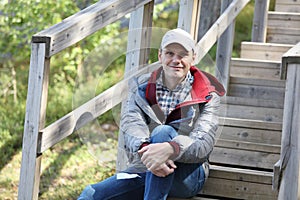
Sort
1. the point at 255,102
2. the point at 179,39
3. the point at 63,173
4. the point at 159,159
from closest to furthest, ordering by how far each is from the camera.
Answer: the point at 159,159, the point at 179,39, the point at 255,102, the point at 63,173

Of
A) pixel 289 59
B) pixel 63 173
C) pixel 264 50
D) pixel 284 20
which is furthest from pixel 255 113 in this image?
pixel 63 173

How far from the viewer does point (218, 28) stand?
15.5ft

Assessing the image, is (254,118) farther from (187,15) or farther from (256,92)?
(187,15)

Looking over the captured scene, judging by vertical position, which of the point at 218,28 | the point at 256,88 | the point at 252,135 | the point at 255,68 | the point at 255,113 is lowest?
the point at 252,135

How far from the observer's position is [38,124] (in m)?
3.36

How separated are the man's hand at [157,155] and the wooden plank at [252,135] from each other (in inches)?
42.4

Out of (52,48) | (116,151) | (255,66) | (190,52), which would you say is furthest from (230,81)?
(52,48)

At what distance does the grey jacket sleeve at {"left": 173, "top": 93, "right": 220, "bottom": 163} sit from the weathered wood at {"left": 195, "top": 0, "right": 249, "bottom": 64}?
806 mm

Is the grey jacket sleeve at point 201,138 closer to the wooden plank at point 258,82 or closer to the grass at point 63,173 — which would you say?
the wooden plank at point 258,82

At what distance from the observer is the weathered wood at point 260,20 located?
5.59 metres

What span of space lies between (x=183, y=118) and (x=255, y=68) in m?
1.87

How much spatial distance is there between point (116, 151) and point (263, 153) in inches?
34.3

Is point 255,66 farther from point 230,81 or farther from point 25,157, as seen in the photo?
point 25,157

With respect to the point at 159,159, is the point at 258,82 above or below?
above
